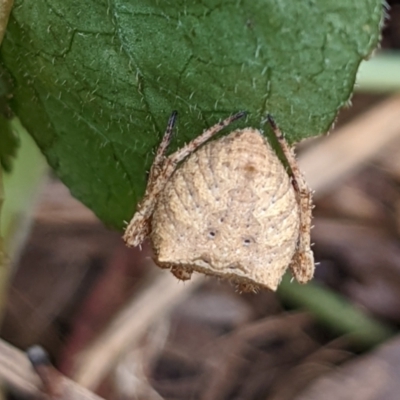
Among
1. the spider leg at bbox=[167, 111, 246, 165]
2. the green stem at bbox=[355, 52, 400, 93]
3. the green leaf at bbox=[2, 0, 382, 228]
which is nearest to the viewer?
the green leaf at bbox=[2, 0, 382, 228]

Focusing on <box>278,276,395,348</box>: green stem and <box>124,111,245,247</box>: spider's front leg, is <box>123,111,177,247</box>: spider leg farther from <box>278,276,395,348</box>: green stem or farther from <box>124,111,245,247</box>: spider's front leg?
<box>278,276,395,348</box>: green stem

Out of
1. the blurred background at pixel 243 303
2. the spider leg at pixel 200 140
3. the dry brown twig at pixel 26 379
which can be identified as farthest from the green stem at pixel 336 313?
the spider leg at pixel 200 140

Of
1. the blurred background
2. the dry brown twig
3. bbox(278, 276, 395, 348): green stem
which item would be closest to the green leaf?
the dry brown twig

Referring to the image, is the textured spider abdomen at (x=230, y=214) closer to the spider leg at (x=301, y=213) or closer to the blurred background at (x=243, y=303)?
the spider leg at (x=301, y=213)

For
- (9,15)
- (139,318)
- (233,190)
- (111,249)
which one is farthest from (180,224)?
(111,249)

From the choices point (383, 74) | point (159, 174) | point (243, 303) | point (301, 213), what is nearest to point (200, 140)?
point (159, 174)

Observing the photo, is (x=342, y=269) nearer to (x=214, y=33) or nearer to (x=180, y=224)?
(x=180, y=224)
